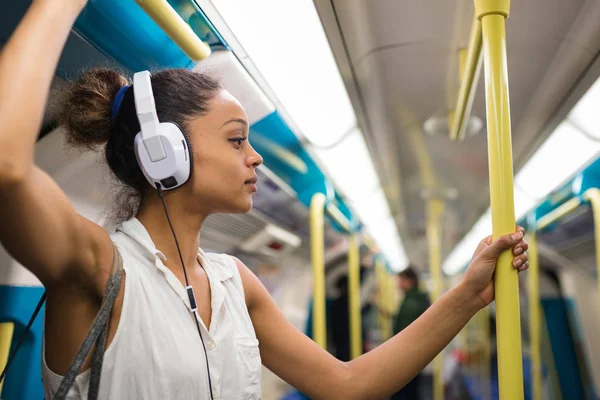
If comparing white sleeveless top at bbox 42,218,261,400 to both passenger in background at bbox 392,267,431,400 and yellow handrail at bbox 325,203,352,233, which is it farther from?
passenger in background at bbox 392,267,431,400

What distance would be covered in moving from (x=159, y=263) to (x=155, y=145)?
260 millimetres

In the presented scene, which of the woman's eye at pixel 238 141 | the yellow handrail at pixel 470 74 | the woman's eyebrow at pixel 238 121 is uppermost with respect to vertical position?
the yellow handrail at pixel 470 74

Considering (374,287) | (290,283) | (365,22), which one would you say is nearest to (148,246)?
(365,22)

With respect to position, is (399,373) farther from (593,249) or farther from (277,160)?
(593,249)

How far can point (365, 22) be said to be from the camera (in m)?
2.21

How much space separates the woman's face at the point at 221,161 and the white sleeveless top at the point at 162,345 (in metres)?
0.18

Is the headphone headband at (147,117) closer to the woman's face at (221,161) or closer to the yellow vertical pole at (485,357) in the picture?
the woman's face at (221,161)

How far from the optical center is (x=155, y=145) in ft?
3.74

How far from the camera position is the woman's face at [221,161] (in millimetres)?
1262

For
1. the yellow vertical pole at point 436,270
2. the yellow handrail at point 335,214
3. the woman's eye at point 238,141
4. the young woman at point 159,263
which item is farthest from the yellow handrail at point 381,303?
the woman's eye at point 238,141

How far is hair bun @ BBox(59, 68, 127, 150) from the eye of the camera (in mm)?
1243

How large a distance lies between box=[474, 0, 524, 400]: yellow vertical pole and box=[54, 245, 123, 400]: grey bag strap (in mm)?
844

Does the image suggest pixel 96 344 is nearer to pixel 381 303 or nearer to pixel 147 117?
pixel 147 117

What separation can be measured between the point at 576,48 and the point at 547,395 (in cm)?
464
